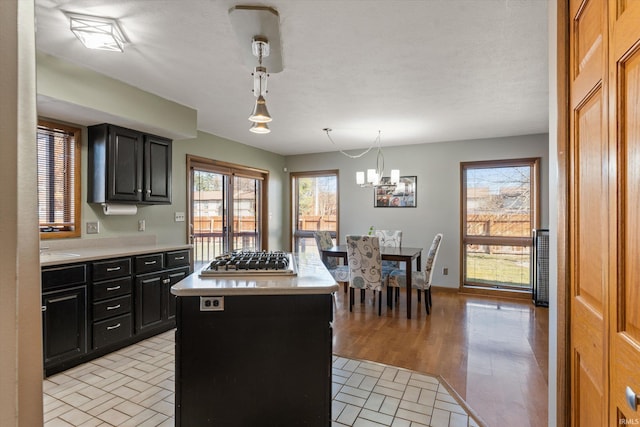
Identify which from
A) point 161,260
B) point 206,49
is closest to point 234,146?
point 161,260

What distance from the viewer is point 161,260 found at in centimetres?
336

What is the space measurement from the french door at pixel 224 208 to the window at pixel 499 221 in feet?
11.6

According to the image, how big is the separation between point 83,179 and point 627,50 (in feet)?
12.7

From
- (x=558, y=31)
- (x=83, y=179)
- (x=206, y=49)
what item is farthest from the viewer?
(x=83, y=179)

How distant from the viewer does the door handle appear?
70 centimetres

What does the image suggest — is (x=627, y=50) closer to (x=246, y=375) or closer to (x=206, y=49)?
(x=246, y=375)

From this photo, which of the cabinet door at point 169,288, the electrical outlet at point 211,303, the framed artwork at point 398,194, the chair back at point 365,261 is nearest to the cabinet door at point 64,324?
the cabinet door at point 169,288

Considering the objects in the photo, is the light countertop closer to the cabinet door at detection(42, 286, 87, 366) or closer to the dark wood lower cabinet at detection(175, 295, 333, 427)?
the cabinet door at detection(42, 286, 87, 366)

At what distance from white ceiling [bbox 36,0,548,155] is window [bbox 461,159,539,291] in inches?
40.3

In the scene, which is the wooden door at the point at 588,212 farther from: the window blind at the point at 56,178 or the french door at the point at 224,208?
the french door at the point at 224,208

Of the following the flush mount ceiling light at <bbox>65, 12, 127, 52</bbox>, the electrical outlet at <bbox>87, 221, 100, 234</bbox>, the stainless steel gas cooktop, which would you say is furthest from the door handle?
the electrical outlet at <bbox>87, 221, 100, 234</bbox>

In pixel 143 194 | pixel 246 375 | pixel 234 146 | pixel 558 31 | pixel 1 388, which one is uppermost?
pixel 234 146

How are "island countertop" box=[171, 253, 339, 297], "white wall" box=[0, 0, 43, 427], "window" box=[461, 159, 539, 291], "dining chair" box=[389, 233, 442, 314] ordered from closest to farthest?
"white wall" box=[0, 0, 43, 427] → "island countertop" box=[171, 253, 339, 297] → "dining chair" box=[389, 233, 442, 314] → "window" box=[461, 159, 539, 291]

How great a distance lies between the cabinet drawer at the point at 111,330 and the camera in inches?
108
